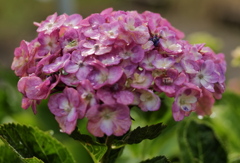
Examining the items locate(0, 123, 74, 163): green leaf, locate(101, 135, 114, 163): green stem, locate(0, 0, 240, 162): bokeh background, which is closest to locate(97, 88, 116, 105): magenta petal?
locate(101, 135, 114, 163): green stem

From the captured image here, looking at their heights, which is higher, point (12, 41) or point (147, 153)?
point (147, 153)

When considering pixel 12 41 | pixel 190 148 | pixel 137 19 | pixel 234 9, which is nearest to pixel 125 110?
pixel 137 19

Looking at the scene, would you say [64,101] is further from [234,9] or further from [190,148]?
[234,9]

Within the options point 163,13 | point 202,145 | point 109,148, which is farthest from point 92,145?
point 163,13

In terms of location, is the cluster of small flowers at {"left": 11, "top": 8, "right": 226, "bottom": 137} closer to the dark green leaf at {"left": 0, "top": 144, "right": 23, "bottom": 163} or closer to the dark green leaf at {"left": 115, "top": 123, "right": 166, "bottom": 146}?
the dark green leaf at {"left": 115, "top": 123, "right": 166, "bottom": 146}

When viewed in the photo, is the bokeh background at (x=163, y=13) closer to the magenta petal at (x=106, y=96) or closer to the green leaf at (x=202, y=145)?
the green leaf at (x=202, y=145)

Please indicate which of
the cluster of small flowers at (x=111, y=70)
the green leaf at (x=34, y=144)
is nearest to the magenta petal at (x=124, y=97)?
the cluster of small flowers at (x=111, y=70)

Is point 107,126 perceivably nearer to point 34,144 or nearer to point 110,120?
point 110,120
